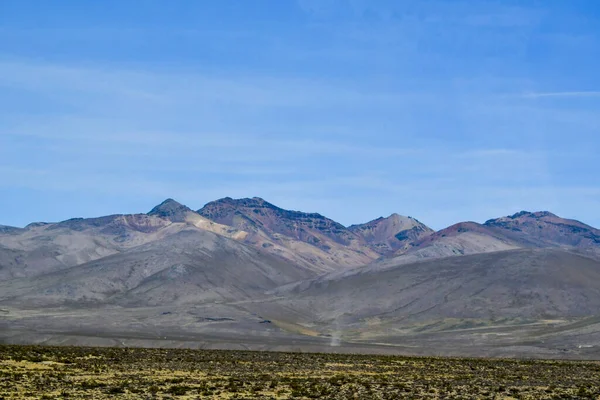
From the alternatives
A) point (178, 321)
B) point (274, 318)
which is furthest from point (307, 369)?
point (274, 318)

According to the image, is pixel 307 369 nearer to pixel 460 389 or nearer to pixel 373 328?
pixel 460 389

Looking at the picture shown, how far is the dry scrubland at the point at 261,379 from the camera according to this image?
140 ft

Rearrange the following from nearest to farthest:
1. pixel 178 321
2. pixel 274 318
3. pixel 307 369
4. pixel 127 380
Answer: pixel 127 380 < pixel 307 369 < pixel 178 321 < pixel 274 318

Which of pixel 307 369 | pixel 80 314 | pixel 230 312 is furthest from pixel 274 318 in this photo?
pixel 307 369

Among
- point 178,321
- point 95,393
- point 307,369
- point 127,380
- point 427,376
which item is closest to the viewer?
point 95,393

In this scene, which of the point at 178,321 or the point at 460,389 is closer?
the point at 460,389

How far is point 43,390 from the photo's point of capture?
133 feet

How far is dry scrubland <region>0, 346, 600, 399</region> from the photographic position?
1676 inches

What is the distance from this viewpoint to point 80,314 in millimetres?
188625

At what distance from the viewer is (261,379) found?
52.3 m

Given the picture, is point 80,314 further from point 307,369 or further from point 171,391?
point 171,391

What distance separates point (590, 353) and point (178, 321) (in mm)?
86437

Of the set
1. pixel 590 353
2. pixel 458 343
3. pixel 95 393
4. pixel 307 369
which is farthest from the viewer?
pixel 458 343

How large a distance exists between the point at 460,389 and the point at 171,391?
16.9 meters
